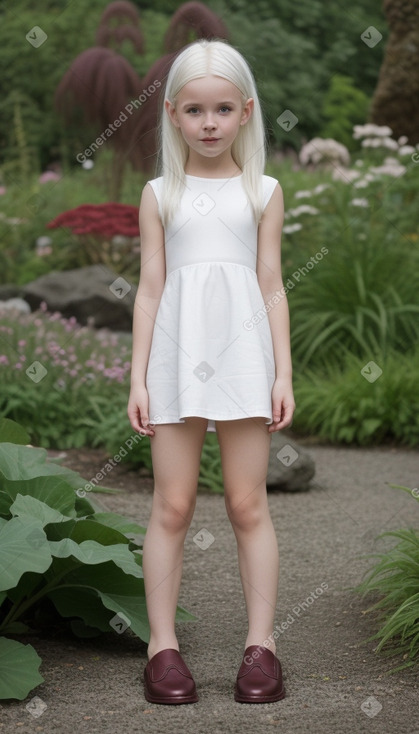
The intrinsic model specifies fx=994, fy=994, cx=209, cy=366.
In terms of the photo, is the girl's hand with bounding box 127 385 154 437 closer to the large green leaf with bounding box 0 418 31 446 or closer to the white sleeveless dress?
the white sleeveless dress

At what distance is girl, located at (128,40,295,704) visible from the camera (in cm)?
231

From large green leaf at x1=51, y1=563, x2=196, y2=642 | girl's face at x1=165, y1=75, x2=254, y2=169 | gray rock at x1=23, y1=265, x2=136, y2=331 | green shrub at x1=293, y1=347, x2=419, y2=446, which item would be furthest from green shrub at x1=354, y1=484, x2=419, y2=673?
gray rock at x1=23, y1=265, x2=136, y2=331

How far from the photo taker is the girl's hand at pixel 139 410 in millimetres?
2361

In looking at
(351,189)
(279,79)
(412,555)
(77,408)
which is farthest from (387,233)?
(279,79)

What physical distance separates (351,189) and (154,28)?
30.2ft

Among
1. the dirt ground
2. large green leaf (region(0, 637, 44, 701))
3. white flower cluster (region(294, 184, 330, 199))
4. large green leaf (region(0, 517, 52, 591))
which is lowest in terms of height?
white flower cluster (region(294, 184, 330, 199))

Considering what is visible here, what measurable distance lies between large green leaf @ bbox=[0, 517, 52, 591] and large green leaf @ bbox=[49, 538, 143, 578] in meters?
0.08

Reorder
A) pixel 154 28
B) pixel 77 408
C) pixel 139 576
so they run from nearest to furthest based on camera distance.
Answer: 1. pixel 139 576
2. pixel 77 408
3. pixel 154 28

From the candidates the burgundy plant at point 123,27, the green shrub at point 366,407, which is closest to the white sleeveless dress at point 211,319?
the green shrub at point 366,407

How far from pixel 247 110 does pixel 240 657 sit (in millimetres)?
1394

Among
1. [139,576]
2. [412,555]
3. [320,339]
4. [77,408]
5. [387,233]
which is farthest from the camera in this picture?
[387,233]

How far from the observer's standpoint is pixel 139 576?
249cm

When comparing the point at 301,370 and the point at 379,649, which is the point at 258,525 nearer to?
the point at 379,649

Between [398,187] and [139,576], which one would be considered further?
[398,187]
